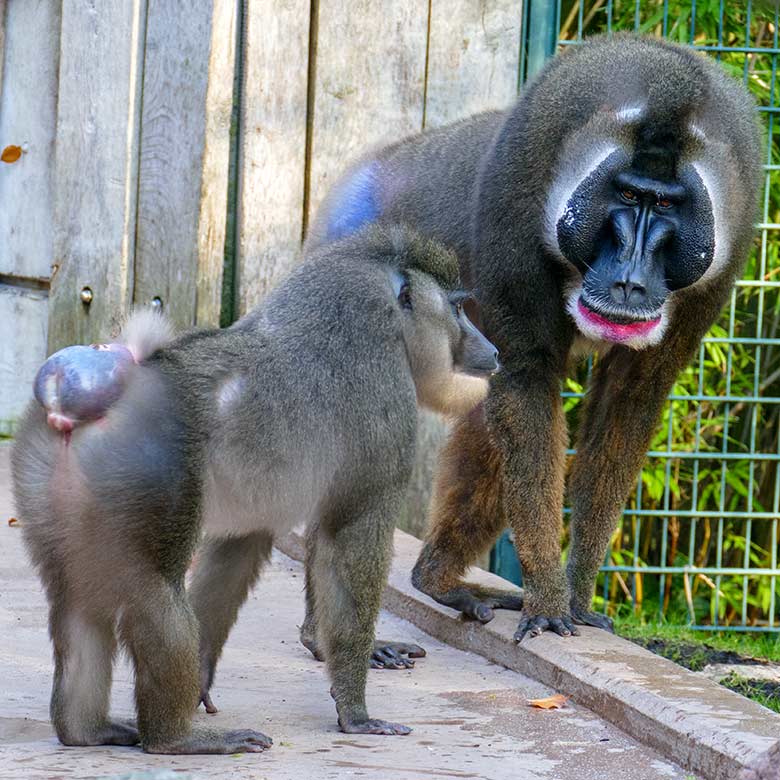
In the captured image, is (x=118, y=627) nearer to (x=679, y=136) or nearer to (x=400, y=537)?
(x=679, y=136)

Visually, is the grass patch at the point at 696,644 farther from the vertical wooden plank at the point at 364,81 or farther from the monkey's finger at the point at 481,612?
the vertical wooden plank at the point at 364,81

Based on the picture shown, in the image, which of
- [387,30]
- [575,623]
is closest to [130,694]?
[575,623]

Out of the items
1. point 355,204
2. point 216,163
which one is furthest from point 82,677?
point 216,163

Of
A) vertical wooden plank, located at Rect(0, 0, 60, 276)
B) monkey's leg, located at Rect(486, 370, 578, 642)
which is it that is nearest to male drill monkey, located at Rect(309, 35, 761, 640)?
monkey's leg, located at Rect(486, 370, 578, 642)

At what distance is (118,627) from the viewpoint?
358 cm

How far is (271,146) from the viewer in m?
6.47

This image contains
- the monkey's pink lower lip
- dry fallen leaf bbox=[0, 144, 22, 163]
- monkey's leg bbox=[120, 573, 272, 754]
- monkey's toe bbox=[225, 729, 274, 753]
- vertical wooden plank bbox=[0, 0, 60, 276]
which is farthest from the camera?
dry fallen leaf bbox=[0, 144, 22, 163]

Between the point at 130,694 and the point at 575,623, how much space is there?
60.8 inches

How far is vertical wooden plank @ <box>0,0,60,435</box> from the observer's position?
7.34 m

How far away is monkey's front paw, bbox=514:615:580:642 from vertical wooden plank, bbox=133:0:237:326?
2201mm

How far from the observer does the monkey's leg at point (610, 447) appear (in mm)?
5262

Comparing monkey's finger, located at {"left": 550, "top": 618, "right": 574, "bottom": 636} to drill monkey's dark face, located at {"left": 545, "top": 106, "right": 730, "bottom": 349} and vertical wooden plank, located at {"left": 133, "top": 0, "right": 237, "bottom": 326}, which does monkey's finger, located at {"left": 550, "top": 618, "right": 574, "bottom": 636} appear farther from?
vertical wooden plank, located at {"left": 133, "top": 0, "right": 237, "bottom": 326}

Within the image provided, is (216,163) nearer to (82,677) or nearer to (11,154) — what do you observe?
(11,154)

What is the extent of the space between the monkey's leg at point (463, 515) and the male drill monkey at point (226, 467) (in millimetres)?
1232
